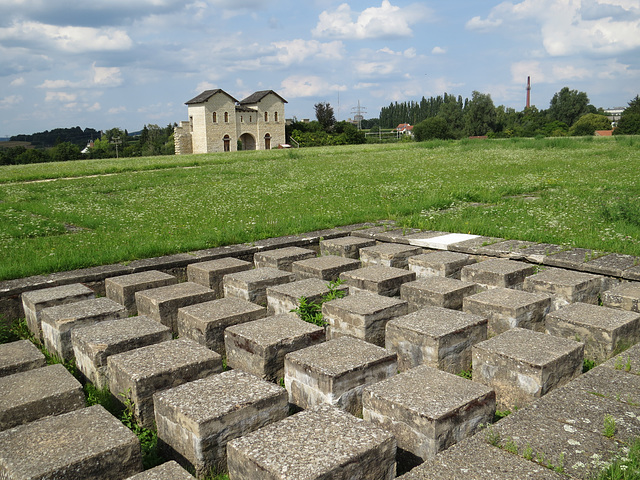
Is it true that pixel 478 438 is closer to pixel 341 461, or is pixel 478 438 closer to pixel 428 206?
pixel 341 461

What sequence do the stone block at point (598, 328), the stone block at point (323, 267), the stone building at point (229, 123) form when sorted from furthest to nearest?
the stone building at point (229, 123)
the stone block at point (323, 267)
the stone block at point (598, 328)

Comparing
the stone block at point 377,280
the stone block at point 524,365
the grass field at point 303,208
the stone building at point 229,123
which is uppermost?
the stone building at point 229,123

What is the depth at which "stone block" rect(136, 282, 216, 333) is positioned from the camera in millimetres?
5344

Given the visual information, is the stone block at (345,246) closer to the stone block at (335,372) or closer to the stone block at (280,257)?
the stone block at (280,257)

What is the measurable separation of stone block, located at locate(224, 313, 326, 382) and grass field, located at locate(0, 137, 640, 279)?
3.33m

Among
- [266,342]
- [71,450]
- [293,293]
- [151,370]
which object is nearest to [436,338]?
[266,342]

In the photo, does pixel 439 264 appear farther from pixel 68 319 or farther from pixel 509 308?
pixel 68 319

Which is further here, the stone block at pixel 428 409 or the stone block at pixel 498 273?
the stone block at pixel 498 273

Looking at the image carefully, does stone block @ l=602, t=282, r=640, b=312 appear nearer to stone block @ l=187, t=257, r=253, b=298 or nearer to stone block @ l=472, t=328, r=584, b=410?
stone block @ l=472, t=328, r=584, b=410

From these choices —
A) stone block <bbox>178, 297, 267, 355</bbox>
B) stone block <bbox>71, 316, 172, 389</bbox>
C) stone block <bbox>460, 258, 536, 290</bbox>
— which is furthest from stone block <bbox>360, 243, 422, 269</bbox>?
stone block <bbox>71, 316, 172, 389</bbox>

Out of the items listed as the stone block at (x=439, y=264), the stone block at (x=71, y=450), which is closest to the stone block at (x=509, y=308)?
the stone block at (x=439, y=264)

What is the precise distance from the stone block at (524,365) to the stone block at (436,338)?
0.95 feet

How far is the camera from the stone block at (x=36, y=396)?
3.44 metres

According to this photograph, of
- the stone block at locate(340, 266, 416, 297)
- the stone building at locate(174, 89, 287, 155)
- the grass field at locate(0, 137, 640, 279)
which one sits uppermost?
the stone building at locate(174, 89, 287, 155)
